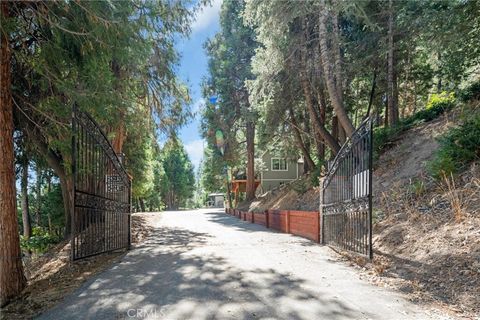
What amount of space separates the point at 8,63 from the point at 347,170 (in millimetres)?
6106

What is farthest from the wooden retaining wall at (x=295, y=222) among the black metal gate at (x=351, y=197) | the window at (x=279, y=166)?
the window at (x=279, y=166)

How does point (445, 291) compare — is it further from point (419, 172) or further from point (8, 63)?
point (8, 63)

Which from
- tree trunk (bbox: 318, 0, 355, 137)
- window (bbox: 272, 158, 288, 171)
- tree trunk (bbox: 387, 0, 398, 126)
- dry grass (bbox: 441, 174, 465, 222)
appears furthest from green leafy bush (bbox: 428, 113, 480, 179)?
window (bbox: 272, 158, 288, 171)

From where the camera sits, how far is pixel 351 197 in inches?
245

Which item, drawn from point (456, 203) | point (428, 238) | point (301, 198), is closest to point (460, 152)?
point (456, 203)

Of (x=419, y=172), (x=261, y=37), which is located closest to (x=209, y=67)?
(x=261, y=37)

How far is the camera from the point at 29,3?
210 inches

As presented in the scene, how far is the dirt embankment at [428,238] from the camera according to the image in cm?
393

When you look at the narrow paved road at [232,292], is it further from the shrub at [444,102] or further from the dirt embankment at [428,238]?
the shrub at [444,102]

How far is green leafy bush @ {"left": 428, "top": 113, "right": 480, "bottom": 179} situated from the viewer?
681 centimetres

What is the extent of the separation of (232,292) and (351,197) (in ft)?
10.2

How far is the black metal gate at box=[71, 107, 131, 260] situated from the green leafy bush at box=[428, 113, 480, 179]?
6.60m

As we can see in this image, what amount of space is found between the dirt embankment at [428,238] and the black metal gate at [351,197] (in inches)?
16.9

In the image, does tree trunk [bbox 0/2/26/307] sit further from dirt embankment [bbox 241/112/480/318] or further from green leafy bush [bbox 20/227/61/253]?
green leafy bush [bbox 20/227/61/253]
